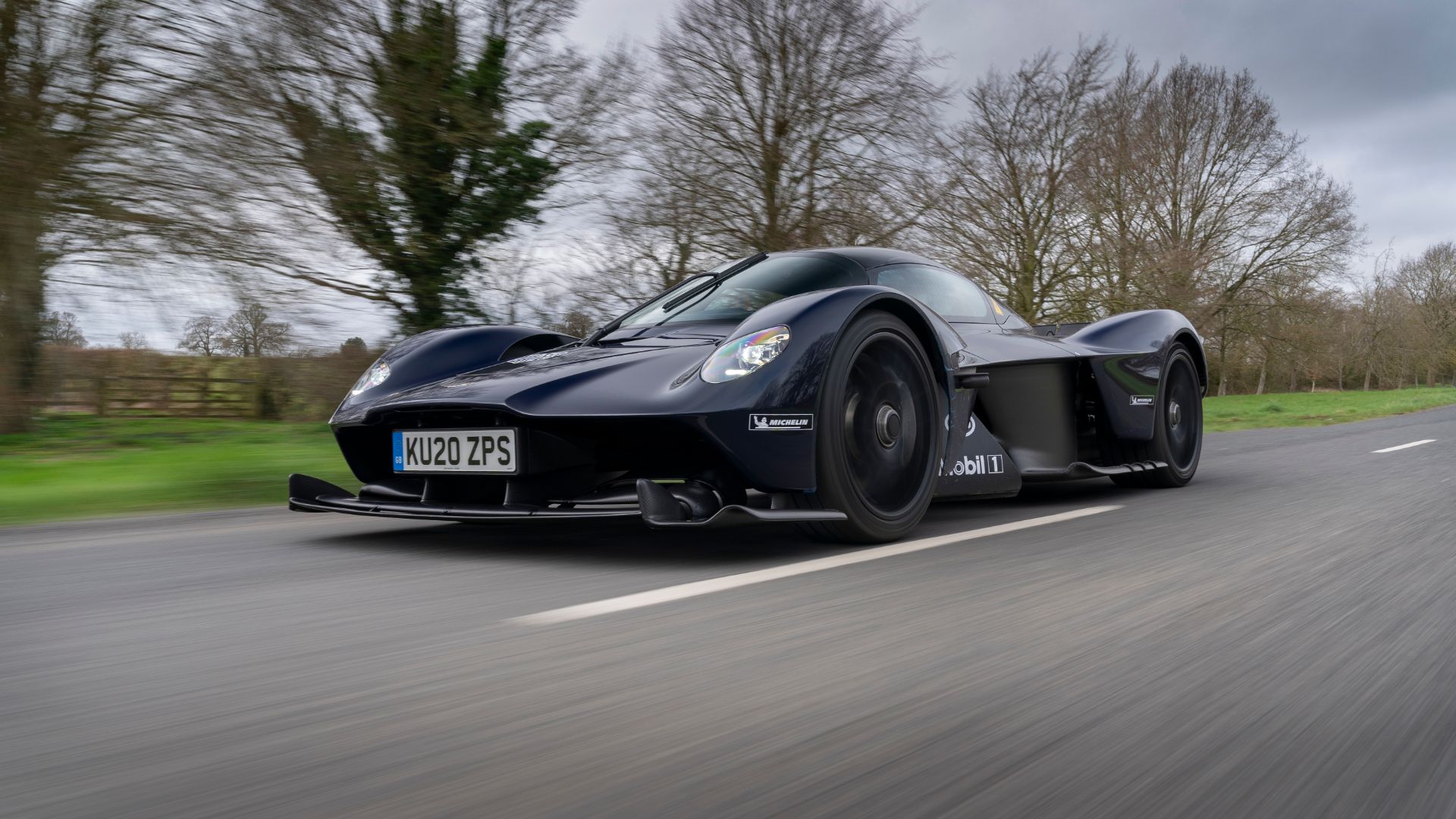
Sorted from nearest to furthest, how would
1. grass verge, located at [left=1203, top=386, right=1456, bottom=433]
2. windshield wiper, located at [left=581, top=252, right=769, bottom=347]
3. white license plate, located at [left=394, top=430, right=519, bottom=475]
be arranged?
white license plate, located at [left=394, top=430, right=519, bottom=475]
windshield wiper, located at [left=581, top=252, right=769, bottom=347]
grass verge, located at [left=1203, top=386, right=1456, bottom=433]

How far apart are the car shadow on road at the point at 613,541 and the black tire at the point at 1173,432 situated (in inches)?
47.9

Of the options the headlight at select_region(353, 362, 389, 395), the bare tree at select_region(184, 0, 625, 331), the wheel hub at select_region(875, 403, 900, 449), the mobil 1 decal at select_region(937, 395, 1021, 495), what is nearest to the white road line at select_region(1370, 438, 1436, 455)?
the mobil 1 decal at select_region(937, 395, 1021, 495)

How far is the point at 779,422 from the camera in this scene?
325 cm

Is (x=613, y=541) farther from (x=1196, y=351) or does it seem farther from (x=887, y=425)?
(x=1196, y=351)

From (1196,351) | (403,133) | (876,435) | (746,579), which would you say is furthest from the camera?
(403,133)

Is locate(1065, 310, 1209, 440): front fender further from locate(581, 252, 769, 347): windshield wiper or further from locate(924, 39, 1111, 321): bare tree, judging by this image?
locate(924, 39, 1111, 321): bare tree

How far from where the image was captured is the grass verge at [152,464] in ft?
17.8

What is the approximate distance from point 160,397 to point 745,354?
775 centimetres

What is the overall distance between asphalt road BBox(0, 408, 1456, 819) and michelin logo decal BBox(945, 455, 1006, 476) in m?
0.47

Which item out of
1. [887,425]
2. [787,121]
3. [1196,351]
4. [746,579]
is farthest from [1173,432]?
[787,121]

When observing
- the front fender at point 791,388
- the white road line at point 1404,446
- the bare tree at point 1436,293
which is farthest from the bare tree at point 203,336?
the bare tree at point 1436,293

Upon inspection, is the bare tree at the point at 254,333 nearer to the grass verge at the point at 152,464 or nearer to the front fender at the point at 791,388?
the grass verge at the point at 152,464

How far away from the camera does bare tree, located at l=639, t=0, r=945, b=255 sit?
46.4 feet

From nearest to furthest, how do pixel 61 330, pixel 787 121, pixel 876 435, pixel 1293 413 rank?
pixel 876 435
pixel 61 330
pixel 787 121
pixel 1293 413
